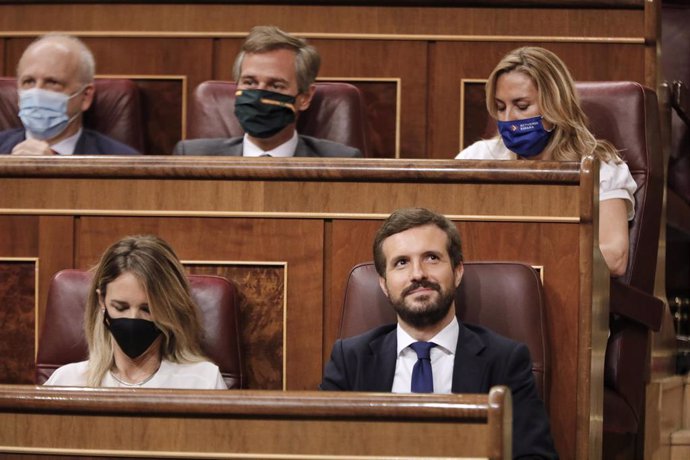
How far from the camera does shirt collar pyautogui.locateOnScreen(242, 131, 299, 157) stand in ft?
5.47

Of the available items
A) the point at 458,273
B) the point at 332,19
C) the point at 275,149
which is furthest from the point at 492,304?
the point at 332,19

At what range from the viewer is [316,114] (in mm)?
1772

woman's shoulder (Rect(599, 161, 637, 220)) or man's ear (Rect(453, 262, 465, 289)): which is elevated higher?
woman's shoulder (Rect(599, 161, 637, 220))

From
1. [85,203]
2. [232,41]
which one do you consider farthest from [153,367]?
[232,41]

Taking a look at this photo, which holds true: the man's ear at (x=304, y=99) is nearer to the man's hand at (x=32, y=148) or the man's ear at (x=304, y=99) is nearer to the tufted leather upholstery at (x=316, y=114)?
the tufted leather upholstery at (x=316, y=114)

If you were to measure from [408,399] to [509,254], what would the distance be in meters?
0.40

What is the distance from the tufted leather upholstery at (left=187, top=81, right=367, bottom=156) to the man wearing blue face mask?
4.5 inches

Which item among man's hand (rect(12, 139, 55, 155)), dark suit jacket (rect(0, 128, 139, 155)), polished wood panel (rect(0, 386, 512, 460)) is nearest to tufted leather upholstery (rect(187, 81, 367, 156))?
dark suit jacket (rect(0, 128, 139, 155))

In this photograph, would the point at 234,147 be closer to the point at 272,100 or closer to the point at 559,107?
the point at 272,100

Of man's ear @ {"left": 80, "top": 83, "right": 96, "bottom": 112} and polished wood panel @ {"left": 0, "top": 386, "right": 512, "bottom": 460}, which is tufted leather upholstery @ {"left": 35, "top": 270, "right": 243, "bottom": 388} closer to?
polished wood panel @ {"left": 0, "top": 386, "right": 512, "bottom": 460}

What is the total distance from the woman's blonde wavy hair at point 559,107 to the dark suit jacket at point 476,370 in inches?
13.0

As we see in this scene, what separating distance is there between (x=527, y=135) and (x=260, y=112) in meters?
0.35

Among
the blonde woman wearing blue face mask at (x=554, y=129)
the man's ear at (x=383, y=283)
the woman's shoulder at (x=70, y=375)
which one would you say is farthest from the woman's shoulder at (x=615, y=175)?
the woman's shoulder at (x=70, y=375)

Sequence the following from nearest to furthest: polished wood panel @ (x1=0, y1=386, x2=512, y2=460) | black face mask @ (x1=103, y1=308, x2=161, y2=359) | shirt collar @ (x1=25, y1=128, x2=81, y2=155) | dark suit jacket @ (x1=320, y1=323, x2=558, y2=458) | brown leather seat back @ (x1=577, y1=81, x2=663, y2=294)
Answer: polished wood panel @ (x1=0, y1=386, x2=512, y2=460) < dark suit jacket @ (x1=320, y1=323, x2=558, y2=458) < black face mask @ (x1=103, y1=308, x2=161, y2=359) < brown leather seat back @ (x1=577, y1=81, x2=663, y2=294) < shirt collar @ (x1=25, y1=128, x2=81, y2=155)
